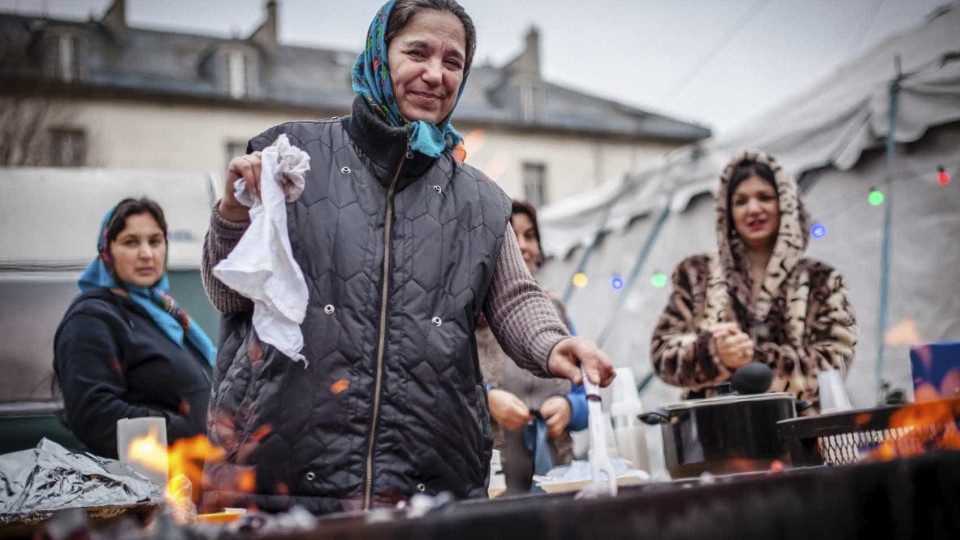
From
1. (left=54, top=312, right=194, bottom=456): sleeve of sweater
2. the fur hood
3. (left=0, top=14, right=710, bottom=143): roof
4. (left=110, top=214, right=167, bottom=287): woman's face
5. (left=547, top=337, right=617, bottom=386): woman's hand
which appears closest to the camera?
(left=547, top=337, right=617, bottom=386): woman's hand

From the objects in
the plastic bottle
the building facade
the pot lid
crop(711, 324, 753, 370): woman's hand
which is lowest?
the plastic bottle

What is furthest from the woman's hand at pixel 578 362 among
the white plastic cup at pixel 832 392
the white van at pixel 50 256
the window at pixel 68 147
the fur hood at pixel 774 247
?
the window at pixel 68 147

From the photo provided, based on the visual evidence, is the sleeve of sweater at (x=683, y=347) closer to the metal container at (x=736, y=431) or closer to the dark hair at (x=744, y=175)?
the dark hair at (x=744, y=175)

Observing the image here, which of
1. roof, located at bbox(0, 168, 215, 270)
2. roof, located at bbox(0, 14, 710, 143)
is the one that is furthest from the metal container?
roof, located at bbox(0, 14, 710, 143)

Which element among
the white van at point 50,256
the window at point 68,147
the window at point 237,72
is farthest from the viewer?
→ the window at point 237,72

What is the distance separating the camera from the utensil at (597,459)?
1.24m

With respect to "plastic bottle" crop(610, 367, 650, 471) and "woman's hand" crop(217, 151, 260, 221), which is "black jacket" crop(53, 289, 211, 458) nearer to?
"plastic bottle" crop(610, 367, 650, 471)

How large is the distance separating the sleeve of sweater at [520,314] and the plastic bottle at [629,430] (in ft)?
5.99

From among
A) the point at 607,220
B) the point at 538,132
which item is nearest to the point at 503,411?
the point at 607,220

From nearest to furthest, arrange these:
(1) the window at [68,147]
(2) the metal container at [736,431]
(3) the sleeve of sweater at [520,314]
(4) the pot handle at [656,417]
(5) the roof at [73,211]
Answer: (3) the sleeve of sweater at [520,314] < (2) the metal container at [736,431] < (4) the pot handle at [656,417] < (5) the roof at [73,211] < (1) the window at [68,147]

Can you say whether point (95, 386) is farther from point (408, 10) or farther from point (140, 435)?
point (408, 10)

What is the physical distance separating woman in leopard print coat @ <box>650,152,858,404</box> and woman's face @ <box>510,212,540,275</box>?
774mm

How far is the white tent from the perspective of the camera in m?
4.87

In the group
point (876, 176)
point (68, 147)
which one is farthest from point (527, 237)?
point (68, 147)
